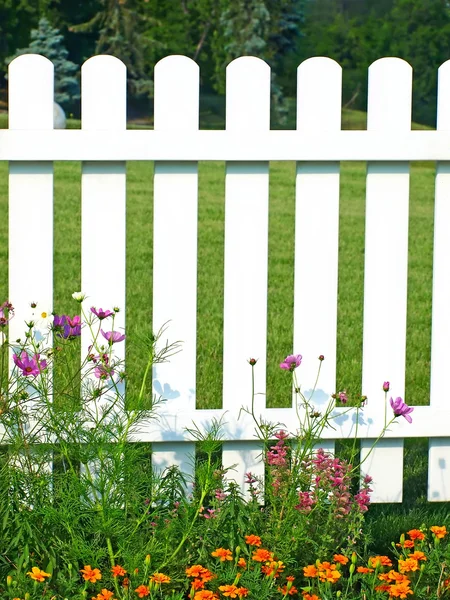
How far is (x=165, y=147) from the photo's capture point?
9.12 ft

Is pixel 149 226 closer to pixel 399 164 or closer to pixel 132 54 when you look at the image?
pixel 399 164

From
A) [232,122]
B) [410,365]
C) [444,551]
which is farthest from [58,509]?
[410,365]

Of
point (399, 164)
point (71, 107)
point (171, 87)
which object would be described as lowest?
point (399, 164)

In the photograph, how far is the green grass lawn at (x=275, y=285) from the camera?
4062 mm

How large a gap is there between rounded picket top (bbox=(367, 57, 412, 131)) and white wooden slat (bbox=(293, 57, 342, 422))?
0.11 m

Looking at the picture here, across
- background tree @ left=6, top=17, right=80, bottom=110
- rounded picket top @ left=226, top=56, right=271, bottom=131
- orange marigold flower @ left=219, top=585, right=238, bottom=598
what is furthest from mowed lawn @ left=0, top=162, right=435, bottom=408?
background tree @ left=6, top=17, right=80, bottom=110

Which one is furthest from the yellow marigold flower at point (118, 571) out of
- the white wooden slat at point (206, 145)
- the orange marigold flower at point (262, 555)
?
the white wooden slat at point (206, 145)

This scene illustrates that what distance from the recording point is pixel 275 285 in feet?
20.6

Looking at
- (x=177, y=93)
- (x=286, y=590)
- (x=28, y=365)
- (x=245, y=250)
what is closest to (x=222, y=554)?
(x=286, y=590)

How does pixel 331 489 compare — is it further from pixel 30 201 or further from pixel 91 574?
pixel 30 201

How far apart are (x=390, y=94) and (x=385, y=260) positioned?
1.62 feet

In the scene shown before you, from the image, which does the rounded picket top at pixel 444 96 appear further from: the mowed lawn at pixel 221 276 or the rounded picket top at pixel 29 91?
the rounded picket top at pixel 29 91

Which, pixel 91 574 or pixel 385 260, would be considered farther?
pixel 385 260

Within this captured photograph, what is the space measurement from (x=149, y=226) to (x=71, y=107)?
2979 centimetres
